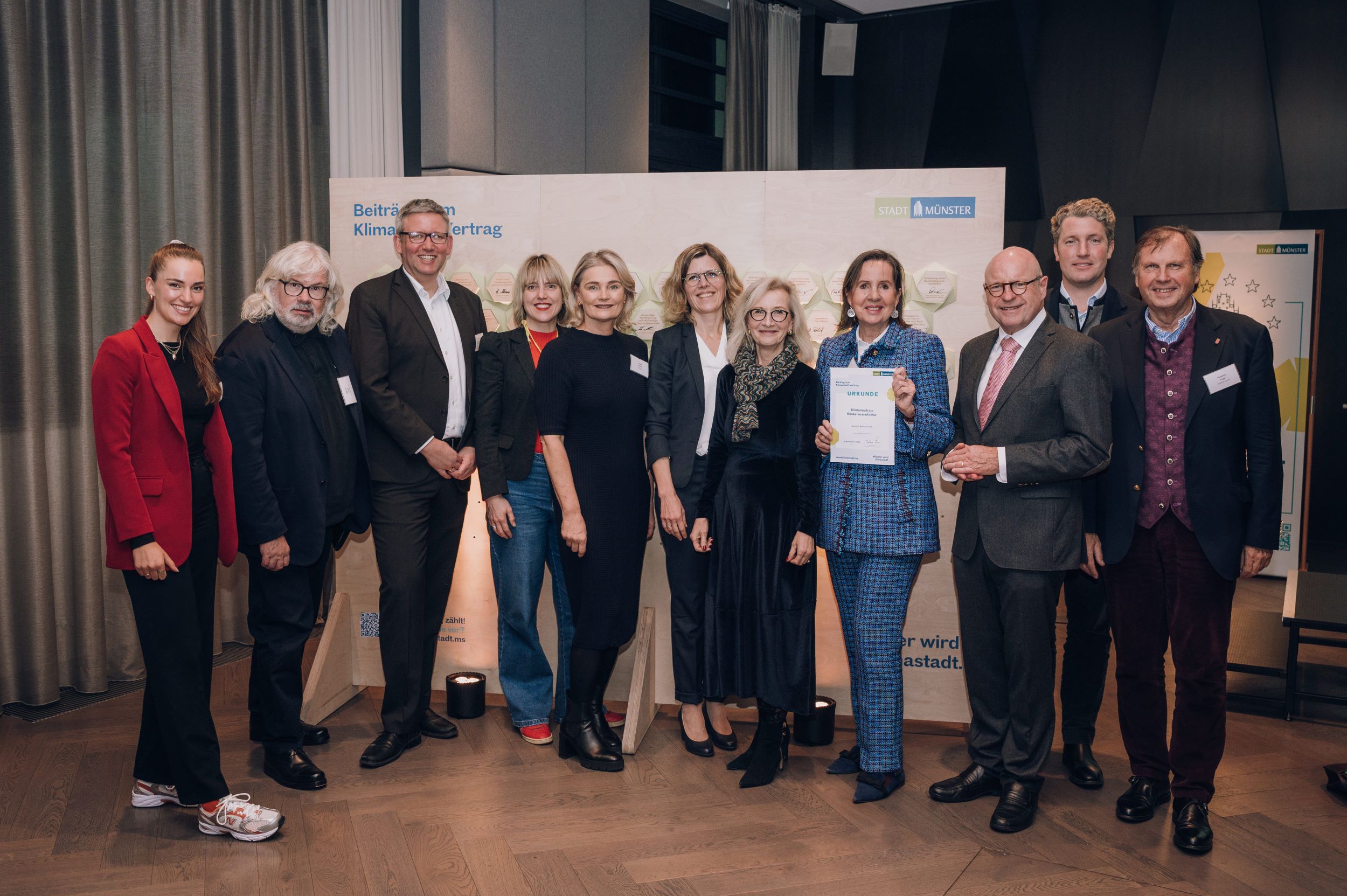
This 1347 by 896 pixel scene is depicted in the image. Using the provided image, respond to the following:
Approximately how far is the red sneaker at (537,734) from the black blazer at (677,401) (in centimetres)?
106

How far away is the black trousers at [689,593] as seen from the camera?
3.15m

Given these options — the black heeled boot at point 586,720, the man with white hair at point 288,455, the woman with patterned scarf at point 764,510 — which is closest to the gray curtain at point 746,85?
the woman with patterned scarf at point 764,510

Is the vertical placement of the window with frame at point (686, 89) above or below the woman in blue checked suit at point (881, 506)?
above

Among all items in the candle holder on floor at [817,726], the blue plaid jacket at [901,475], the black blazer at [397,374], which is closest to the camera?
the blue plaid jacket at [901,475]

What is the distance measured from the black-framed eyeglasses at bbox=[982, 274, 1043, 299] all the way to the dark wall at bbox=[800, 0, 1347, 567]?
4.01 metres

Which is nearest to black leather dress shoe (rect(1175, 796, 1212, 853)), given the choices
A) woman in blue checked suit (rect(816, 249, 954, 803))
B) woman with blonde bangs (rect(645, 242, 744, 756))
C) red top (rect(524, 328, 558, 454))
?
woman in blue checked suit (rect(816, 249, 954, 803))

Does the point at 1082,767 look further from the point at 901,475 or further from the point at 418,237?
the point at 418,237

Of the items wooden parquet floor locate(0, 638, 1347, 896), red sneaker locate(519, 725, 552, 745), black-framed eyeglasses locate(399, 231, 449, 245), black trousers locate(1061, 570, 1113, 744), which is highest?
black-framed eyeglasses locate(399, 231, 449, 245)

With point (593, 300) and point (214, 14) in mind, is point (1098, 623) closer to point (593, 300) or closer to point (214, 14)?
point (593, 300)

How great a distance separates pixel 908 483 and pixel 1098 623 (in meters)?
0.89

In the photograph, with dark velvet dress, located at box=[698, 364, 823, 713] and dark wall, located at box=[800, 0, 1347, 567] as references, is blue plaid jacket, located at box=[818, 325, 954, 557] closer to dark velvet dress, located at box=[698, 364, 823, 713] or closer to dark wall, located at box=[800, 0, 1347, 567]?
dark velvet dress, located at box=[698, 364, 823, 713]

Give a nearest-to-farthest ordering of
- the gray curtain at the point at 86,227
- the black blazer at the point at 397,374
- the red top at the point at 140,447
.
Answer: the red top at the point at 140,447 → the black blazer at the point at 397,374 → the gray curtain at the point at 86,227

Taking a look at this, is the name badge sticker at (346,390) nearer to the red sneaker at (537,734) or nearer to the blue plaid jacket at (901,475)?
the red sneaker at (537,734)

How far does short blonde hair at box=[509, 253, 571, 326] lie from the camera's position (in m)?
3.34
